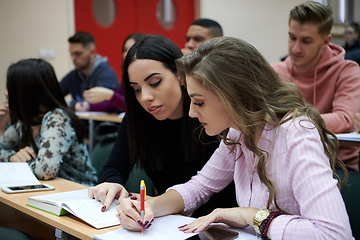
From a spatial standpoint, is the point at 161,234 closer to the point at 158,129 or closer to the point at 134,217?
the point at 134,217

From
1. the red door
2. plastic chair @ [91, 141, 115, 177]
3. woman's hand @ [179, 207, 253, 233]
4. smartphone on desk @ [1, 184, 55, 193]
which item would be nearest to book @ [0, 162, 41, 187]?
smartphone on desk @ [1, 184, 55, 193]

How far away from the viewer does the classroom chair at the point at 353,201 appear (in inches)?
52.8

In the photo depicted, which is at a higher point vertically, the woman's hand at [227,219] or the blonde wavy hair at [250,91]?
the blonde wavy hair at [250,91]

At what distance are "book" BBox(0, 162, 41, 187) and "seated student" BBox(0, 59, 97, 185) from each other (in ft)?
0.18

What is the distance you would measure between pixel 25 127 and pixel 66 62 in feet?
10.6

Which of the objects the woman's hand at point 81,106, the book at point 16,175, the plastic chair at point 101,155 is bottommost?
the woman's hand at point 81,106

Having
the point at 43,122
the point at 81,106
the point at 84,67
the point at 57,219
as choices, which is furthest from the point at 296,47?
the point at 84,67

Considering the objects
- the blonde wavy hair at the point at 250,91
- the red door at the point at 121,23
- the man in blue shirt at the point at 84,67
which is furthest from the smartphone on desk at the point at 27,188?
the red door at the point at 121,23

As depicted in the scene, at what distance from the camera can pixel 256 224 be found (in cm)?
100

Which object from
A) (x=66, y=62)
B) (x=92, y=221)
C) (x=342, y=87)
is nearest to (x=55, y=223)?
(x=92, y=221)

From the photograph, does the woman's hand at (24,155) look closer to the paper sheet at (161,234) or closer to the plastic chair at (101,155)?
the plastic chair at (101,155)

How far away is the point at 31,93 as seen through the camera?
1974mm

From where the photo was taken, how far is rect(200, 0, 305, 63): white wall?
6332mm

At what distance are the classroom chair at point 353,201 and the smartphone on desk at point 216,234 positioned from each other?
21.4 inches
